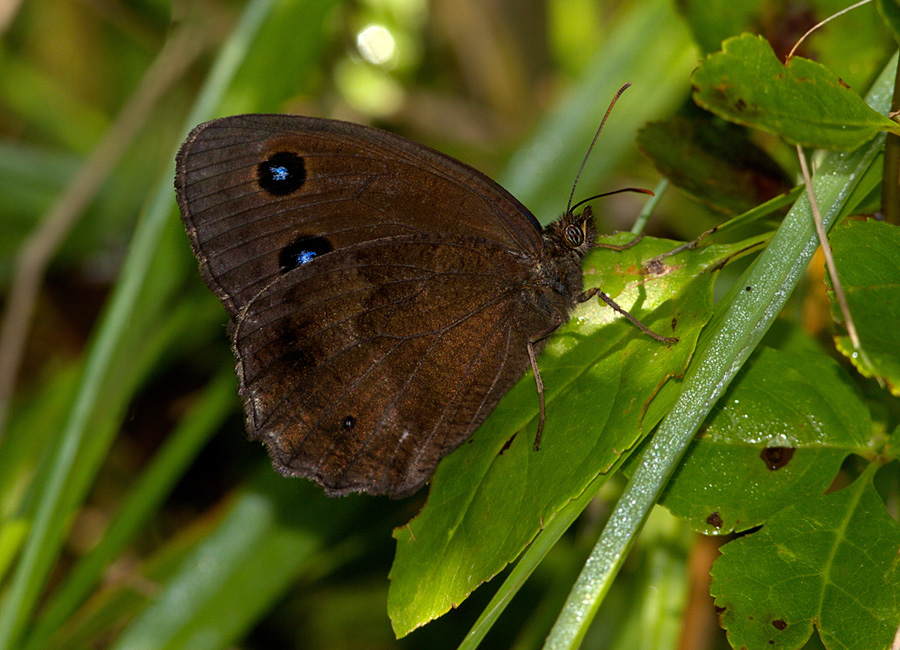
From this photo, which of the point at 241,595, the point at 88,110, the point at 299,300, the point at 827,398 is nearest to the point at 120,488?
the point at 241,595

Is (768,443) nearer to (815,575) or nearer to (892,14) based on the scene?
(815,575)

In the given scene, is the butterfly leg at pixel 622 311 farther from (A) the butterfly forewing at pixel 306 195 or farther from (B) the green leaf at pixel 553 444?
(A) the butterfly forewing at pixel 306 195

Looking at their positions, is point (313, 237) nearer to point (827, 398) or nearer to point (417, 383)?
point (417, 383)

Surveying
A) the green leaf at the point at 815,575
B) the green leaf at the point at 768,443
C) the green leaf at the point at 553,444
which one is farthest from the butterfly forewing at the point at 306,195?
the green leaf at the point at 815,575

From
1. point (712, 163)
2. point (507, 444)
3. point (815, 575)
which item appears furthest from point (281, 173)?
point (815, 575)

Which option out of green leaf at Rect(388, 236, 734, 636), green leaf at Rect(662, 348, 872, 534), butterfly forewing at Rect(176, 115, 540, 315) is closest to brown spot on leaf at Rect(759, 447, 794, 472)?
green leaf at Rect(662, 348, 872, 534)

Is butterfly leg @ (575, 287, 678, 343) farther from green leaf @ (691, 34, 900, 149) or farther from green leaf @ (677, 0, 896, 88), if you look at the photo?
green leaf @ (677, 0, 896, 88)

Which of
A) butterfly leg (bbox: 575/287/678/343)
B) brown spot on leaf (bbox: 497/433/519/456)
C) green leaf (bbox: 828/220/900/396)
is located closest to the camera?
green leaf (bbox: 828/220/900/396)
